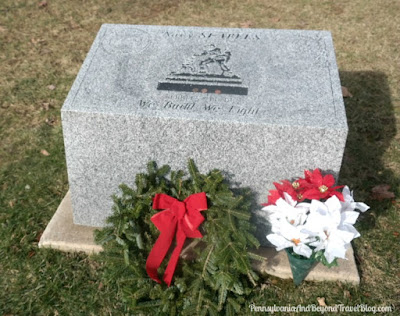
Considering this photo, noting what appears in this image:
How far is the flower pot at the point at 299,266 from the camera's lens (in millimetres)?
2955

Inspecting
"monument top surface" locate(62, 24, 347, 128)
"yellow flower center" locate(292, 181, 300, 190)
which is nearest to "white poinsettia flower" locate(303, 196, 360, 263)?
"yellow flower center" locate(292, 181, 300, 190)

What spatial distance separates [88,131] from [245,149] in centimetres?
101

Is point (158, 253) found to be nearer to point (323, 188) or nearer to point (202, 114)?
point (202, 114)

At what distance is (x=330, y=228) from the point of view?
2688 millimetres

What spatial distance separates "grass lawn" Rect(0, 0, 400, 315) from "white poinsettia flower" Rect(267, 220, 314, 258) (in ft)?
1.90

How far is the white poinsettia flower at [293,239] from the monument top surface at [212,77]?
0.62 metres

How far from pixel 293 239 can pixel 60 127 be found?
2.83 metres

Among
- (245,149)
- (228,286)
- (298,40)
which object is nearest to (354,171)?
(298,40)

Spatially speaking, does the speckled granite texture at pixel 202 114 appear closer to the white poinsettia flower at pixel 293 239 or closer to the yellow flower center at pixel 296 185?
the yellow flower center at pixel 296 185

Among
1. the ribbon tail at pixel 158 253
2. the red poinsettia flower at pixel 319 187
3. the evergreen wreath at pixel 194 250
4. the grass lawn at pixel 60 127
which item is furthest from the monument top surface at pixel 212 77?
the grass lawn at pixel 60 127

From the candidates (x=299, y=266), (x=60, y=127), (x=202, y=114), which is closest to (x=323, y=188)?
(x=299, y=266)

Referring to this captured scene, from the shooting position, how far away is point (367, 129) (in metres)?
4.65

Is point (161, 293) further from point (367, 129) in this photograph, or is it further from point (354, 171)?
point (367, 129)

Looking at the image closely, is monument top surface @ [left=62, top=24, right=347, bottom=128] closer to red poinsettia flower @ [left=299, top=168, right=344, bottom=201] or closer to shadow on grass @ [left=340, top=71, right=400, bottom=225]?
red poinsettia flower @ [left=299, top=168, right=344, bottom=201]
